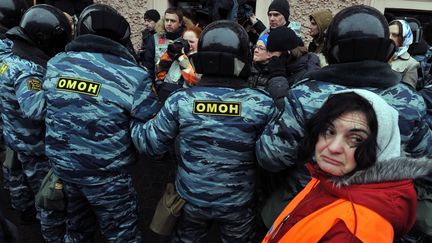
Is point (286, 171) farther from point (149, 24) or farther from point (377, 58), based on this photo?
point (149, 24)

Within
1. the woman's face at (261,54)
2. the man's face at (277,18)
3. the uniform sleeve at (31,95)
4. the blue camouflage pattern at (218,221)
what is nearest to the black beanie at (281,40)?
the woman's face at (261,54)

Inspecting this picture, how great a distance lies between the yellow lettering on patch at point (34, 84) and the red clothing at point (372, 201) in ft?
6.85

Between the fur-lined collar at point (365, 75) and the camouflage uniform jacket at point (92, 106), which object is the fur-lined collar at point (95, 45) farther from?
the fur-lined collar at point (365, 75)

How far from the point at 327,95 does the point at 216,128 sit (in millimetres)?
653

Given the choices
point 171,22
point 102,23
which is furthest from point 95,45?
point 171,22

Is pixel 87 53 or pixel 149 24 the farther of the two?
pixel 149 24

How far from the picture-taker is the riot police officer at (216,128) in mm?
2086

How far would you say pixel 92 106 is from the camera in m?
2.23

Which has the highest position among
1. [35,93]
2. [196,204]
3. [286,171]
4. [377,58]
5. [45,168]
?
[377,58]

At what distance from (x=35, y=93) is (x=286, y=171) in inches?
71.8

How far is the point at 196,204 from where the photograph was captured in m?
2.22

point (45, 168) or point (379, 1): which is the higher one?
point (379, 1)

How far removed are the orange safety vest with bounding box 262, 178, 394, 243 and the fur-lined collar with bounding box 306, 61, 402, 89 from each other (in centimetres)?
83

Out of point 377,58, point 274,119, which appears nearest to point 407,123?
point 377,58
